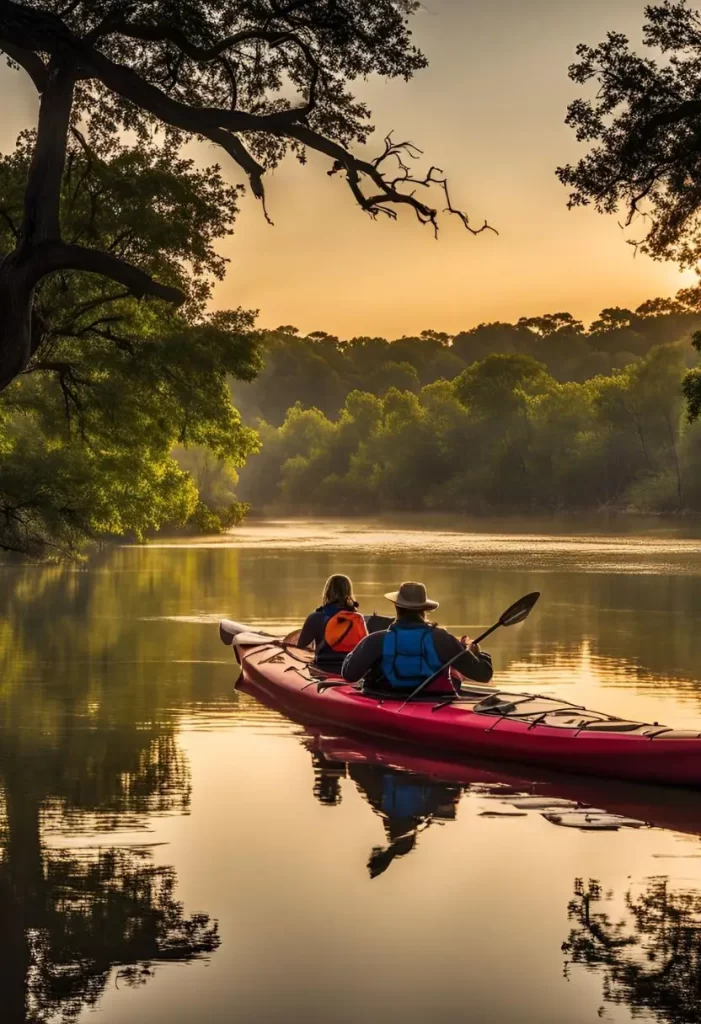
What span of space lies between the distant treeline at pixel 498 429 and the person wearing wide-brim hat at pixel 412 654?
4629cm

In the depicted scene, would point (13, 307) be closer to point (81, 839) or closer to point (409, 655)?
point (409, 655)

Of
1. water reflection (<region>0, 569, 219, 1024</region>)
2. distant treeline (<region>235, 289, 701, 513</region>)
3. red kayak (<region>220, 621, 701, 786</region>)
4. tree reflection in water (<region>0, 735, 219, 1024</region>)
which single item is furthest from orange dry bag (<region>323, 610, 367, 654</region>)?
distant treeline (<region>235, 289, 701, 513</region>)

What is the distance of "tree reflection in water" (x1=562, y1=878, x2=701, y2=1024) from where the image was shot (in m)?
6.36

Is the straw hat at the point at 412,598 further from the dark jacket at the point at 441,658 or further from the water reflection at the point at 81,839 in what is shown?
the water reflection at the point at 81,839

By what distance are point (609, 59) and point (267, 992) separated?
12.1 meters

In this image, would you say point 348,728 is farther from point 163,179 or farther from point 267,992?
point 163,179

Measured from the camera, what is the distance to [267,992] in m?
6.54

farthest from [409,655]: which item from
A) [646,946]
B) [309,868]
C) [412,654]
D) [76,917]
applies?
[646,946]

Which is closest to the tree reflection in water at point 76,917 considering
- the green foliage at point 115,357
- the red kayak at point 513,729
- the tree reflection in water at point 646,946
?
the tree reflection in water at point 646,946

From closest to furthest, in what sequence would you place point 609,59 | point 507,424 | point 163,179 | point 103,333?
1. point 609,59
2. point 103,333
3. point 163,179
4. point 507,424

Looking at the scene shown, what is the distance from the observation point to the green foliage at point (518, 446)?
82.1 meters

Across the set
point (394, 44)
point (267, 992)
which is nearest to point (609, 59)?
point (394, 44)

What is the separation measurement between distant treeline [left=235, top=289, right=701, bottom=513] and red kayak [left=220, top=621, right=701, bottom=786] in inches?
1805

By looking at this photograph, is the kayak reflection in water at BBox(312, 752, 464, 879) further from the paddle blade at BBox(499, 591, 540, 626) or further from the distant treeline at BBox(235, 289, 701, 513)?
the distant treeline at BBox(235, 289, 701, 513)
